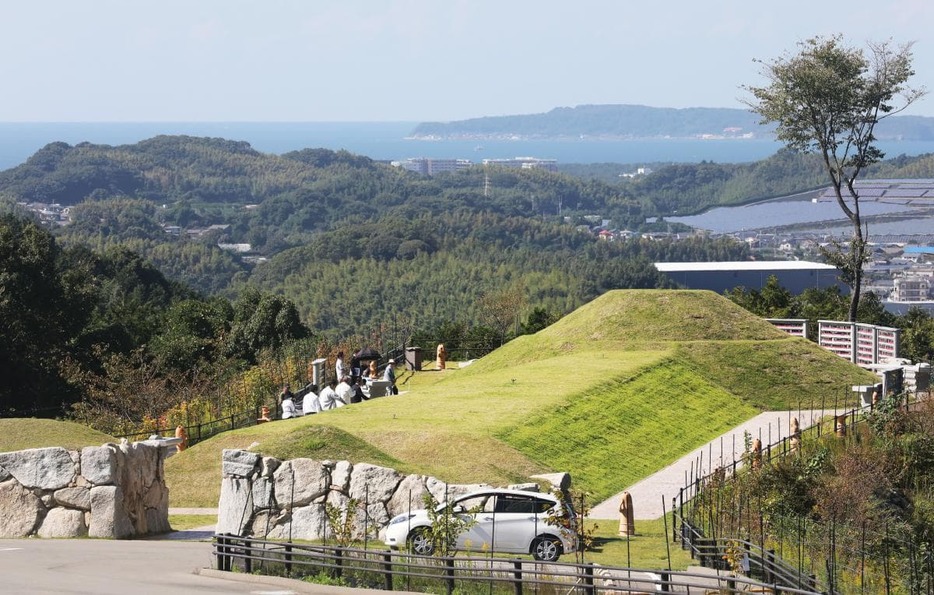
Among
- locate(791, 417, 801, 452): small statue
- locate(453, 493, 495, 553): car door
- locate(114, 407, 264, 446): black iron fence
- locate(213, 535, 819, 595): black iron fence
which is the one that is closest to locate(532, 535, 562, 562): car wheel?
locate(453, 493, 495, 553): car door

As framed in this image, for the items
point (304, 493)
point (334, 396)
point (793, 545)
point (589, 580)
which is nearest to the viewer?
point (589, 580)

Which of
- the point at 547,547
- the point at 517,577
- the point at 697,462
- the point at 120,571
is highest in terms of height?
the point at 517,577

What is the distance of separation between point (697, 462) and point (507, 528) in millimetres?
12903

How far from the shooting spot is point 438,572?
60.2ft

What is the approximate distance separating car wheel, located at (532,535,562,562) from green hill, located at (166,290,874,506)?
13.1ft

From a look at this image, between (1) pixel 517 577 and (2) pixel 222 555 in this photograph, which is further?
(2) pixel 222 555

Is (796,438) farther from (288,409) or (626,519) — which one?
(288,409)

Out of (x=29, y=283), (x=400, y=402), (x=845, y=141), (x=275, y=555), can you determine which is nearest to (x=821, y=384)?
(x=400, y=402)

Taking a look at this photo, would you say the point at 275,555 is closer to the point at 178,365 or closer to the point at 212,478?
the point at 212,478

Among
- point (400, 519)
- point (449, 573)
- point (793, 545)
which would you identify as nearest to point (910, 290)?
point (793, 545)

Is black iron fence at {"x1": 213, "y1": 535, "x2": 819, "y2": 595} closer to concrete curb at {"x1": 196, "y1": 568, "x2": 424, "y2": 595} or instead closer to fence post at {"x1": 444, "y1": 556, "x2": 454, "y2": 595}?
fence post at {"x1": 444, "y1": 556, "x2": 454, "y2": 595}

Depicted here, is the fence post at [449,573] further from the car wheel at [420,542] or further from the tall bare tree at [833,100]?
the tall bare tree at [833,100]

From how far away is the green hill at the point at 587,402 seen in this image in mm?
27328

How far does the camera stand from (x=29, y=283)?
180ft
